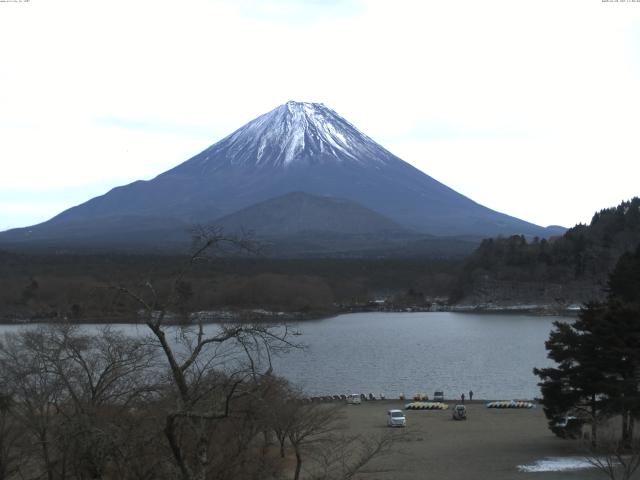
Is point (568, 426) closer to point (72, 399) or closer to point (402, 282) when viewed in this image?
point (72, 399)

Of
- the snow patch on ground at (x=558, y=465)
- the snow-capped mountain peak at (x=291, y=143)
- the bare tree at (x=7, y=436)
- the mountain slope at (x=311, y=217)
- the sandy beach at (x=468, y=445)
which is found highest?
the snow-capped mountain peak at (x=291, y=143)

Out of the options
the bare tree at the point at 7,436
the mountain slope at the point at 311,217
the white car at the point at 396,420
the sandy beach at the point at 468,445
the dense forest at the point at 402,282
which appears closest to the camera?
the bare tree at the point at 7,436

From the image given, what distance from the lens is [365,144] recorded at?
174m

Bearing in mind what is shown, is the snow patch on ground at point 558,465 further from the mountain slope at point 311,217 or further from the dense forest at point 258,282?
the mountain slope at point 311,217

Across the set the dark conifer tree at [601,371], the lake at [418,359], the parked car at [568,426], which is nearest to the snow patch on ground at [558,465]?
the dark conifer tree at [601,371]

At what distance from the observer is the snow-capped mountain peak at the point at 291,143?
166 metres

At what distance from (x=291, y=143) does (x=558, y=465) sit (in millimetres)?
154171

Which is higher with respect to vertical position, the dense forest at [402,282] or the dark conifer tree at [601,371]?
the dense forest at [402,282]

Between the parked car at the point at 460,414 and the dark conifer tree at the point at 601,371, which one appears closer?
the dark conifer tree at the point at 601,371

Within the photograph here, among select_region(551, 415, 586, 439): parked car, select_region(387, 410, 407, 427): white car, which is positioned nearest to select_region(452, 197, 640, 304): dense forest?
select_region(387, 410, 407, 427): white car

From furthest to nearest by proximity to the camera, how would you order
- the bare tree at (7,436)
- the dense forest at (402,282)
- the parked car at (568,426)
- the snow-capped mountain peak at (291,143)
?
the snow-capped mountain peak at (291,143), the dense forest at (402,282), the parked car at (568,426), the bare tree at (7,436)

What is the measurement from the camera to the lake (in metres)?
27.0

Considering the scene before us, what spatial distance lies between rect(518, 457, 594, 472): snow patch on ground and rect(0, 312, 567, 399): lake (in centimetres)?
564

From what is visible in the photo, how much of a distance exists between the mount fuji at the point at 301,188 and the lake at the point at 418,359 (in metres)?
86.8
